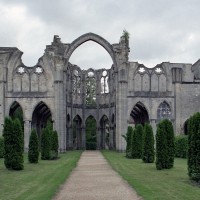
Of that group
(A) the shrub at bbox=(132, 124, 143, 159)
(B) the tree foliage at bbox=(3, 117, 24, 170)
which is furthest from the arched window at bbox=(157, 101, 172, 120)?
(B) the tree foliage at bbox=(3, 117, 24, 170)

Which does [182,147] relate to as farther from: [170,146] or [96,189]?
[96,189]

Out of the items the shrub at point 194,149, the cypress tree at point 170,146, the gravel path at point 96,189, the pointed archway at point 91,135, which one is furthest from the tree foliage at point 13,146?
the pointed archway at point 91,135

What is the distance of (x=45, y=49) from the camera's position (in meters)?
54.7

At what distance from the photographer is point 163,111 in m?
54.1

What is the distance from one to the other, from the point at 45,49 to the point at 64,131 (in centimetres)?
1022

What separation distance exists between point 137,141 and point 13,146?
13.5 metres

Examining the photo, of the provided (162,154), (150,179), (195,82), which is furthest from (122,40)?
(150,179)

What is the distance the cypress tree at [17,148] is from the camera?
83.3 ft

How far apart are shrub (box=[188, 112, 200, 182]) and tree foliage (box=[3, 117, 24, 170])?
33.4ft

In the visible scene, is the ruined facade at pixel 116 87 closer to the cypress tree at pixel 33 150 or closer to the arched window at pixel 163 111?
the arched window at pixel 163 111

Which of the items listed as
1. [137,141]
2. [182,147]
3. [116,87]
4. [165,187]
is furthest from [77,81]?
[165,187]

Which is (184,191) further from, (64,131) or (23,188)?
(64,131)

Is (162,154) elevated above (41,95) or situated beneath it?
situated beneath

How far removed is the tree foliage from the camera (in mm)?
25391
